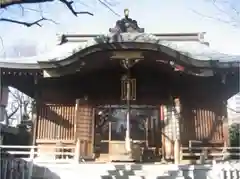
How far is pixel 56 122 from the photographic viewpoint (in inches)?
410

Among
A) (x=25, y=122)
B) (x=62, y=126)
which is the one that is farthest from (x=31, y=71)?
(x=25, y=122)

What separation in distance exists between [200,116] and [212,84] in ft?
3.69

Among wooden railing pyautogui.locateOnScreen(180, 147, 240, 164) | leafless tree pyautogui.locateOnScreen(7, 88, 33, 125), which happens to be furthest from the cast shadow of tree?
leafless tree pyautogui.locateOnScreen(7, 88, 33, 125)

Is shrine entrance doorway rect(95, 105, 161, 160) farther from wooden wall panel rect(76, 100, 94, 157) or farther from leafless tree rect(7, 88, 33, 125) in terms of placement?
leafless tree rect(7, 88, 33, 125)

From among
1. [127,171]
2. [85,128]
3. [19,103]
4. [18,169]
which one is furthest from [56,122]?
[19,103]

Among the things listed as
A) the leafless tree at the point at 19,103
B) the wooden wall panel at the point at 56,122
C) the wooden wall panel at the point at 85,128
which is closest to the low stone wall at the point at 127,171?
the wooden wall panel at the point at 85,128

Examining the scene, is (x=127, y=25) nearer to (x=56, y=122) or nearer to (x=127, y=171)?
(x=56, y=122)

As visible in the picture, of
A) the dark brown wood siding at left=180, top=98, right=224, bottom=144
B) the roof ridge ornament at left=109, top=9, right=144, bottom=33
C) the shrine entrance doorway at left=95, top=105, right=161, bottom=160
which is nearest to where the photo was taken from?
the dark brown wood siding at left=180, top=98, right=224, bottom=144

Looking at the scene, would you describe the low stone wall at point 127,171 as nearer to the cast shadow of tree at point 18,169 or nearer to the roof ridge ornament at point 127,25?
the cast shadow of tree at point 18,169

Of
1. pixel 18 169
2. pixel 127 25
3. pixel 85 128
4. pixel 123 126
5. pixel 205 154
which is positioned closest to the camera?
pixel 18 169

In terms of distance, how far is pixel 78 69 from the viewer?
32.1 feet

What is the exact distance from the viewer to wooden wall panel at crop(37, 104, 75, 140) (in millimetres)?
10367

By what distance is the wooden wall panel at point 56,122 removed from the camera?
10367mm

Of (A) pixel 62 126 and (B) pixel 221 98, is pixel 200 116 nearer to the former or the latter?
(B) pixel 221 98
